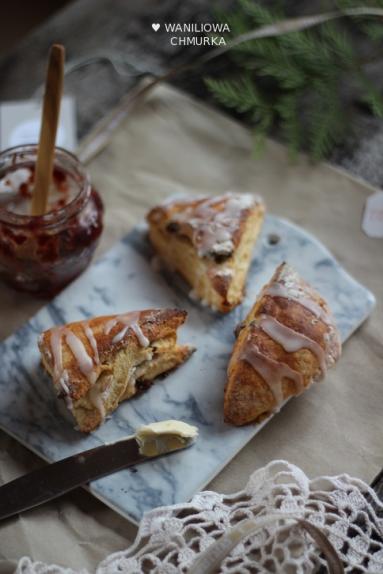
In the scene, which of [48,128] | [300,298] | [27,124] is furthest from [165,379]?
[27,124]

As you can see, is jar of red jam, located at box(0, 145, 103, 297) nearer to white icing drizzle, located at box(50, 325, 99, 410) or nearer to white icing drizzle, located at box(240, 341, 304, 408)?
white icing drizzle, located at box(50, 325, 99, 410)

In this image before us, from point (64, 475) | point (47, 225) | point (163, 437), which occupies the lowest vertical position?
point (64, 475)

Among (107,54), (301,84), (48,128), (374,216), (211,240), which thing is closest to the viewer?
(48,128)

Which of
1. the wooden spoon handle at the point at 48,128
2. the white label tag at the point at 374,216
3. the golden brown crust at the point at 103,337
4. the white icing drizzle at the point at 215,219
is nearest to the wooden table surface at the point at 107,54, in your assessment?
the white label tag at the point at 374,216

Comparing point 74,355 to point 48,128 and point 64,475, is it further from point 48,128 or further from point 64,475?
point 48,128

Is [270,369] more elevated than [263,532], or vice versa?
[270,369]

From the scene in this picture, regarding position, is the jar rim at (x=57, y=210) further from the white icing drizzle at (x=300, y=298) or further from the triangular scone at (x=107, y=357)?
the white icing drizzle at (x=300, y=298)

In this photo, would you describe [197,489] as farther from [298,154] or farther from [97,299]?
[298,154]

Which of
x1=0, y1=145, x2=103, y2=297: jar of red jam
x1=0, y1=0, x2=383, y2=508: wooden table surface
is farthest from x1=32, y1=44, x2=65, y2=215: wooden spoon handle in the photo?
x1=0, y1=0, x2=383, y2=508: wooden table surface
